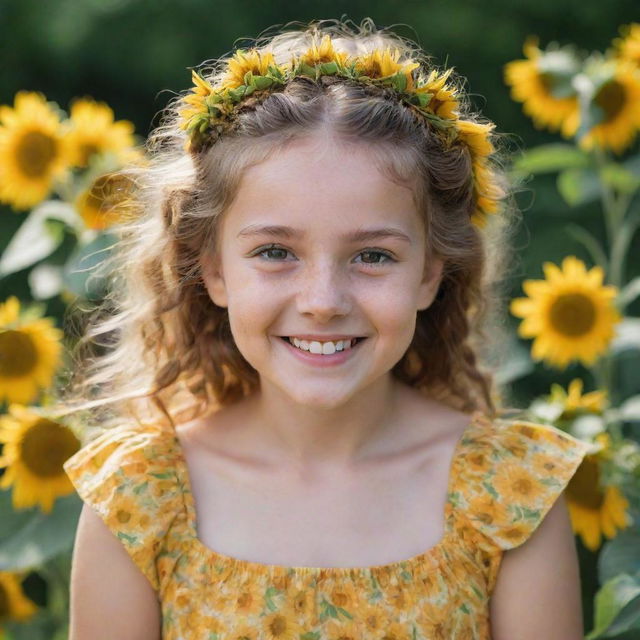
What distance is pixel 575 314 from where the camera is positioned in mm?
2279

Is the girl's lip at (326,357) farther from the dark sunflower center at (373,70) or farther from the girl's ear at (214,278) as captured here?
the dark sunflower center at (373,70)

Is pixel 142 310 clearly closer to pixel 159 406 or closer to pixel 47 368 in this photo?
pixel 159 406

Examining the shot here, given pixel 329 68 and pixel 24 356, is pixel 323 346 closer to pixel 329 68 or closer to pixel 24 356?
pixel 329 68

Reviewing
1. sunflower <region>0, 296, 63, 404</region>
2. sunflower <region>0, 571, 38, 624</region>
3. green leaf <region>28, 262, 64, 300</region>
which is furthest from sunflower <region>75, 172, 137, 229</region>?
sunflower <region>0, 571, 38, 624</region>

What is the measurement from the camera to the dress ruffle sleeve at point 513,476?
172 centimetres

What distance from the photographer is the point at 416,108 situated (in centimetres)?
169

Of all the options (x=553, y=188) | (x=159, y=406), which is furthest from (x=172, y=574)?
(x=553, y=188)

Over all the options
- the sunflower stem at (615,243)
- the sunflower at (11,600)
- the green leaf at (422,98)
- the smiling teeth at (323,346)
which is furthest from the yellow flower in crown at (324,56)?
the sunflower at (11,600)

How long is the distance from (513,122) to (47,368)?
5.84ft

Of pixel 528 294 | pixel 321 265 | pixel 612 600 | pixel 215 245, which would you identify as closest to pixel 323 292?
pixel 321 265

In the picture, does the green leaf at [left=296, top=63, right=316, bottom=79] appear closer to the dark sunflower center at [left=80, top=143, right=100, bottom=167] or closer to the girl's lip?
the girl's lip

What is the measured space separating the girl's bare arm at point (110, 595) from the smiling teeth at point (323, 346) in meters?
0.37

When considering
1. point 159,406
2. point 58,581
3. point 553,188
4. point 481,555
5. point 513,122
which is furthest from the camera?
point 513,122

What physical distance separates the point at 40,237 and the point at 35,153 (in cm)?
20
